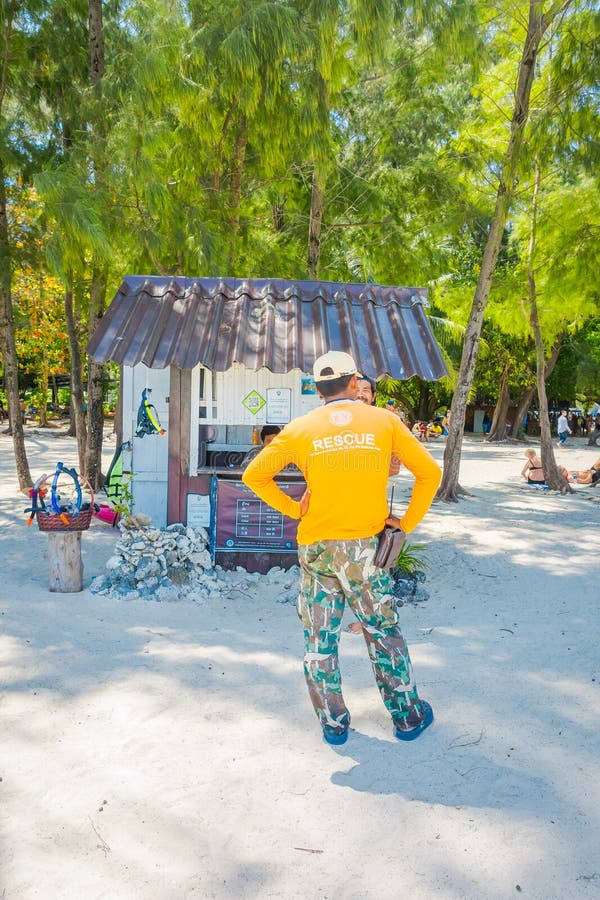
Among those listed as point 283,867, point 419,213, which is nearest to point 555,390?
point 419,213

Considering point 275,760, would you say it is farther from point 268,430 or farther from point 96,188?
point 96,188

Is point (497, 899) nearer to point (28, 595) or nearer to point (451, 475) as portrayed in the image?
point (28, 595)

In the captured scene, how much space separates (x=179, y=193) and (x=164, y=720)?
30.2 feet

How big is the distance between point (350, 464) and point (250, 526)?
3.81 meters

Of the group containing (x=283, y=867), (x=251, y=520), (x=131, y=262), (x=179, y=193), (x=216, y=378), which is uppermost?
(x=179, y=193)

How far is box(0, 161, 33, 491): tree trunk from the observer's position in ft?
35.8

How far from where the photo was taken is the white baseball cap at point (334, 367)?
3.59m

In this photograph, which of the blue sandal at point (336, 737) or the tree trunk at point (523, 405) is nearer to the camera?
the blue sandal at point (336, 737)

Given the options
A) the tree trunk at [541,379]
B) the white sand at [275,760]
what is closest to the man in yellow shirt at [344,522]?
the white sand at [275,760]

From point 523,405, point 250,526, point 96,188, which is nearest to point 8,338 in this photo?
point 96,188

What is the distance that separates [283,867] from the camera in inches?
104

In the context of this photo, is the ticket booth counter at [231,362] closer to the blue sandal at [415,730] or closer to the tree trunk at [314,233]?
the blue sandal at [415,730]

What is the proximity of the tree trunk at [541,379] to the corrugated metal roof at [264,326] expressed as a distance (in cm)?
666

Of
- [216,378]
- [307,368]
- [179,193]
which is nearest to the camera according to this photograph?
[307,368]
